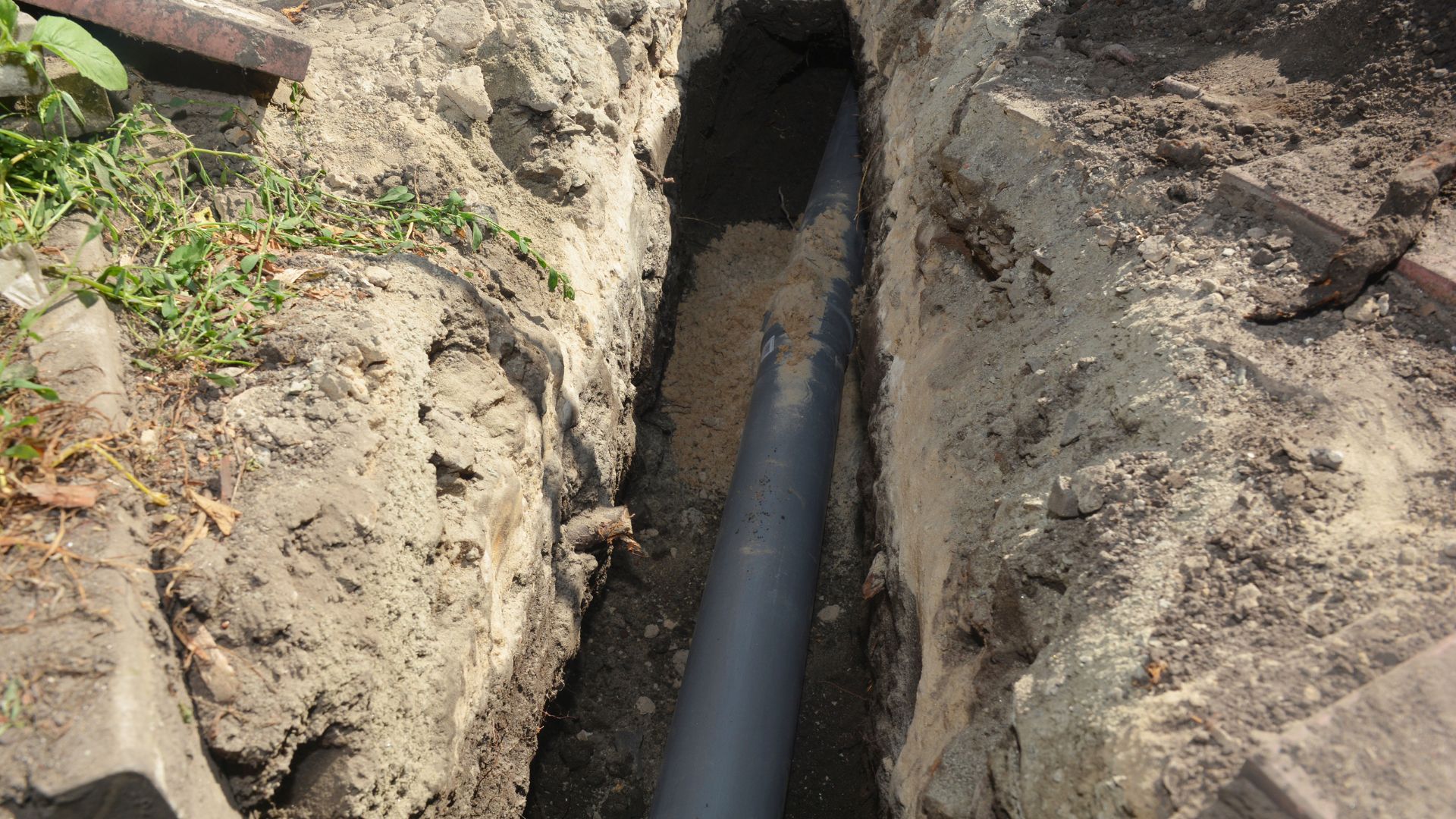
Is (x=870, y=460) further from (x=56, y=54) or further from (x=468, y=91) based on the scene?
(x=56, y=54)

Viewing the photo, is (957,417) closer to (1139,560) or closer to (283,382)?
(1139,560)

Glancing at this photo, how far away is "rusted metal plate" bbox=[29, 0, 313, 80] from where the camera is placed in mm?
2314

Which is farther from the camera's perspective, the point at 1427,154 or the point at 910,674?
the point at 910,674

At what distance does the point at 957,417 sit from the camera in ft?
9.36

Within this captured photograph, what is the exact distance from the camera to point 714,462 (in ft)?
14.1

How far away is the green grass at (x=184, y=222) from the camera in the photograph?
2023 millimetres

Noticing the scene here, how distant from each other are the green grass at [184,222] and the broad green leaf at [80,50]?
20cm

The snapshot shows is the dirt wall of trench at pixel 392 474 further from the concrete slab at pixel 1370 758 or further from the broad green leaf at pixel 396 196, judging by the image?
the concrete slab at pixel 1370 758

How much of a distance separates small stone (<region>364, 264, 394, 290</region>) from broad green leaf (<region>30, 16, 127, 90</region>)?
72 cm

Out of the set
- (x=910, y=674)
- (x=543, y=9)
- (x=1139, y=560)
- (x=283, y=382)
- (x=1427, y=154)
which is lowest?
(x=910, y=674)

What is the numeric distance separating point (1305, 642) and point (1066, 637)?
1.57 feet

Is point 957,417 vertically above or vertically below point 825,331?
above

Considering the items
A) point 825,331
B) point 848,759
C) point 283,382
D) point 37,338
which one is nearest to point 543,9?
point 825,331

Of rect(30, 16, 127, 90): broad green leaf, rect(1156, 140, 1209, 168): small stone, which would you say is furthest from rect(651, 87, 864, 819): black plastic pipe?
rect(30, 16, 127, 90): broad green leaf
